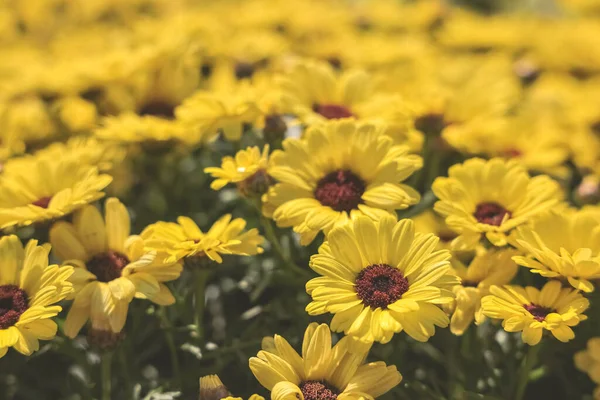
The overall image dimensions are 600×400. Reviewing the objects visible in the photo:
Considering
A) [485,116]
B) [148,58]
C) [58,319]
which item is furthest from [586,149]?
[58,319]

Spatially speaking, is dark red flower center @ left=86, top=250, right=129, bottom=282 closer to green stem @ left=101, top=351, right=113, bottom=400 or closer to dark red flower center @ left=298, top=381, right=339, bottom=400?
green stem @ left=101, top=351, right=113, bottom=400

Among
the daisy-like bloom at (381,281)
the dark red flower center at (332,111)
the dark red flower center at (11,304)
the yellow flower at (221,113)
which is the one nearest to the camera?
the daisy-like bloom at (381,281)

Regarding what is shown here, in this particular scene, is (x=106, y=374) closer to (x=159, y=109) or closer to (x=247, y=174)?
(x=247, y=174)

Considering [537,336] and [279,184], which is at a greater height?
[279,184]

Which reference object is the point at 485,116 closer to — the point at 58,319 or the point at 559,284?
the point at 559,284

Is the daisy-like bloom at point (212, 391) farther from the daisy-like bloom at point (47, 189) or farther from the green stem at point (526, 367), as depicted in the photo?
the green stem at point (526, 367)

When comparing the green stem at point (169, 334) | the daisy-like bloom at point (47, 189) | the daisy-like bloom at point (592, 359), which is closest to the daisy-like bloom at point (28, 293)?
the daisy-like bloom at point (47, 189)

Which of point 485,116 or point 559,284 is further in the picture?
point 485,116
